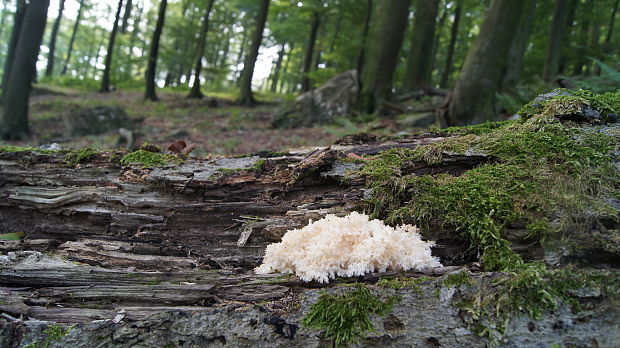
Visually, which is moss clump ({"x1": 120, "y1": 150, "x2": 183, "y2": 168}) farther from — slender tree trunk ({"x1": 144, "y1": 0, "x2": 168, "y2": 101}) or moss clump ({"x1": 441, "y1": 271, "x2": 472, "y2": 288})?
slender tree trunk ({"x1": 144, "y1": 0, "x2": 168, "y2": 101})

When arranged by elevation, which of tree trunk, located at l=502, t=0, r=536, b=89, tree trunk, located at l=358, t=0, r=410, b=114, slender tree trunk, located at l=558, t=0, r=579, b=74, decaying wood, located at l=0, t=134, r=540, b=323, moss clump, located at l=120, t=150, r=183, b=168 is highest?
slender tree trunk, located at l=558, t=0, r=579, b=74

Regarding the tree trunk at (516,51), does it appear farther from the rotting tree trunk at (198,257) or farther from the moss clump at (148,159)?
the moss clump at (148,159)

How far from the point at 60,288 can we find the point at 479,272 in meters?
3.20

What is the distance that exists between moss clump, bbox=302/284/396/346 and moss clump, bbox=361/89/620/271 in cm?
85

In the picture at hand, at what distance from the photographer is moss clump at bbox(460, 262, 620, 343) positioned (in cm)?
213

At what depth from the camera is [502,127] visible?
→ 11.9 ft

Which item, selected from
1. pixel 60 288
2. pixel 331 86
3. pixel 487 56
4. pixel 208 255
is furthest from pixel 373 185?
pixel 331 86

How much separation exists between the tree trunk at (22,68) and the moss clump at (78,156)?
43.5 feet

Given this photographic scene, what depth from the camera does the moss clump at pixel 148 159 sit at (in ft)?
14.0

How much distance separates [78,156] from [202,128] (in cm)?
1206

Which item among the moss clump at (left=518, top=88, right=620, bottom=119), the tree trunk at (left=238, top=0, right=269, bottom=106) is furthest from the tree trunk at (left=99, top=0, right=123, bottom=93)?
the moss clump at (left=518, top=88, right=620, bottom=119)

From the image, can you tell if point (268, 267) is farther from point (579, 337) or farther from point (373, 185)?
point (579, 337)

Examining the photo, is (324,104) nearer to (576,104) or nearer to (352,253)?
(576,104)

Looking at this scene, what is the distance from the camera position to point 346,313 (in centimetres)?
232
